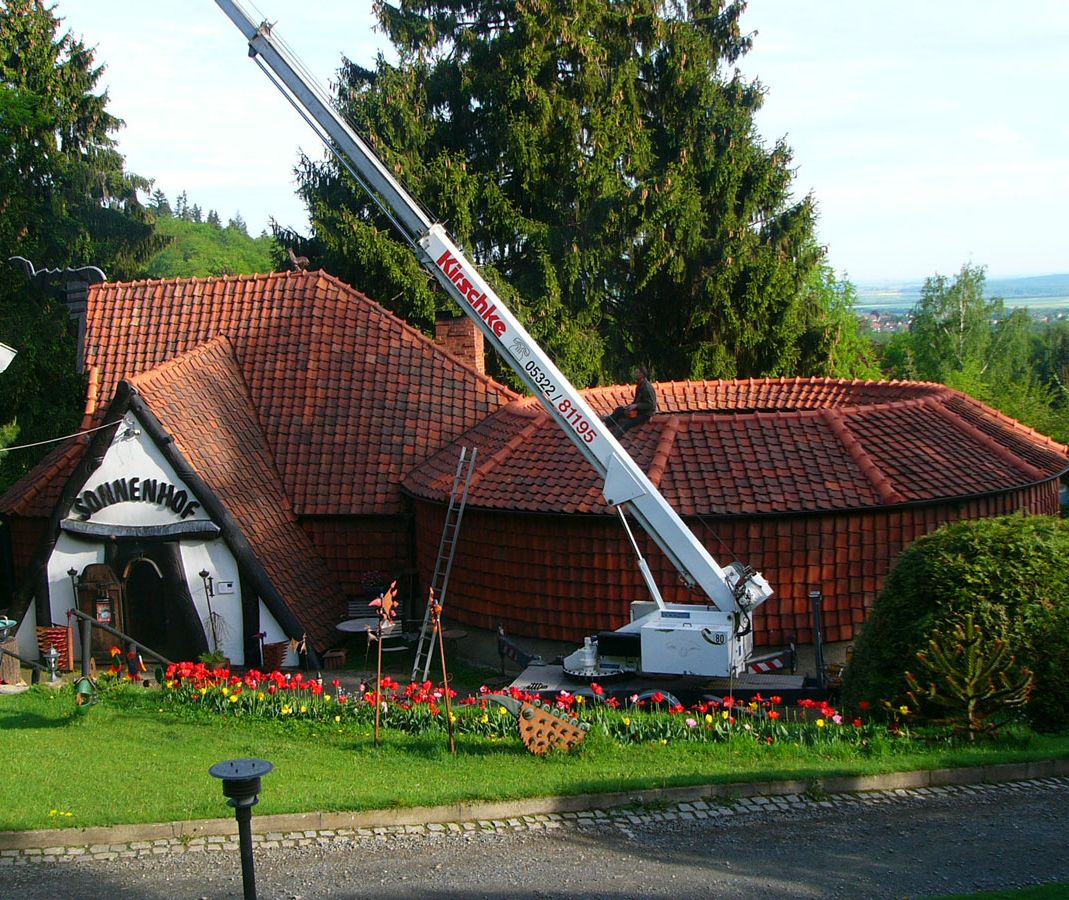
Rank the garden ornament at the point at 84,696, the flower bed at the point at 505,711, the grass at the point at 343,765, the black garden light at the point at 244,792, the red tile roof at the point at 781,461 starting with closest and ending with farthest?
the black garden light at the point at 244,792 < the grass at the point at 343,765 < the flower bed at the point at 505,711 < the garden ornament at the point at 84,696 < the red tile roof at the point at 781,461

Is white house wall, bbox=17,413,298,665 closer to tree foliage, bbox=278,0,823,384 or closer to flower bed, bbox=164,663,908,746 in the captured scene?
flower bed, bbox=164,663,908,746

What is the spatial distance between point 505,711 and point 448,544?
21.4 ft

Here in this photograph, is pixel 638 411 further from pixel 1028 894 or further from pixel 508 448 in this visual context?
pixel 1028 894

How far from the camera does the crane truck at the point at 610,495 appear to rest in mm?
15234

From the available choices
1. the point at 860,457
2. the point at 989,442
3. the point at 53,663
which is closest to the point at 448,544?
the point at 53,663

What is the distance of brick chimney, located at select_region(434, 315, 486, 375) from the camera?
25.1 meters

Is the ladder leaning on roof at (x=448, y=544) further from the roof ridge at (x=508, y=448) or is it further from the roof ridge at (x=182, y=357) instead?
the roof ridge at (x=182, y=357)

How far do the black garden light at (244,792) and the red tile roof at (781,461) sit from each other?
9.81 metres

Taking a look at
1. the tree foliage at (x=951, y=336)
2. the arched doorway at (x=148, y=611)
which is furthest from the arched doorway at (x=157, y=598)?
the tree foliage at (x=951, y=336)

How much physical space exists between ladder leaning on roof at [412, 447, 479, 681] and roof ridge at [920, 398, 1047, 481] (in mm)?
7541

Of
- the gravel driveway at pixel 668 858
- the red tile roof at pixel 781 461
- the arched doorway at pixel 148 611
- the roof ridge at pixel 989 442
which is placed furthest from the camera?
the arched doorway at pixel 148 611

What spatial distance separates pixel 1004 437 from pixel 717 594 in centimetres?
755

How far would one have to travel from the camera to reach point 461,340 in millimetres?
25281

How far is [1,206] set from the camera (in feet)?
120
